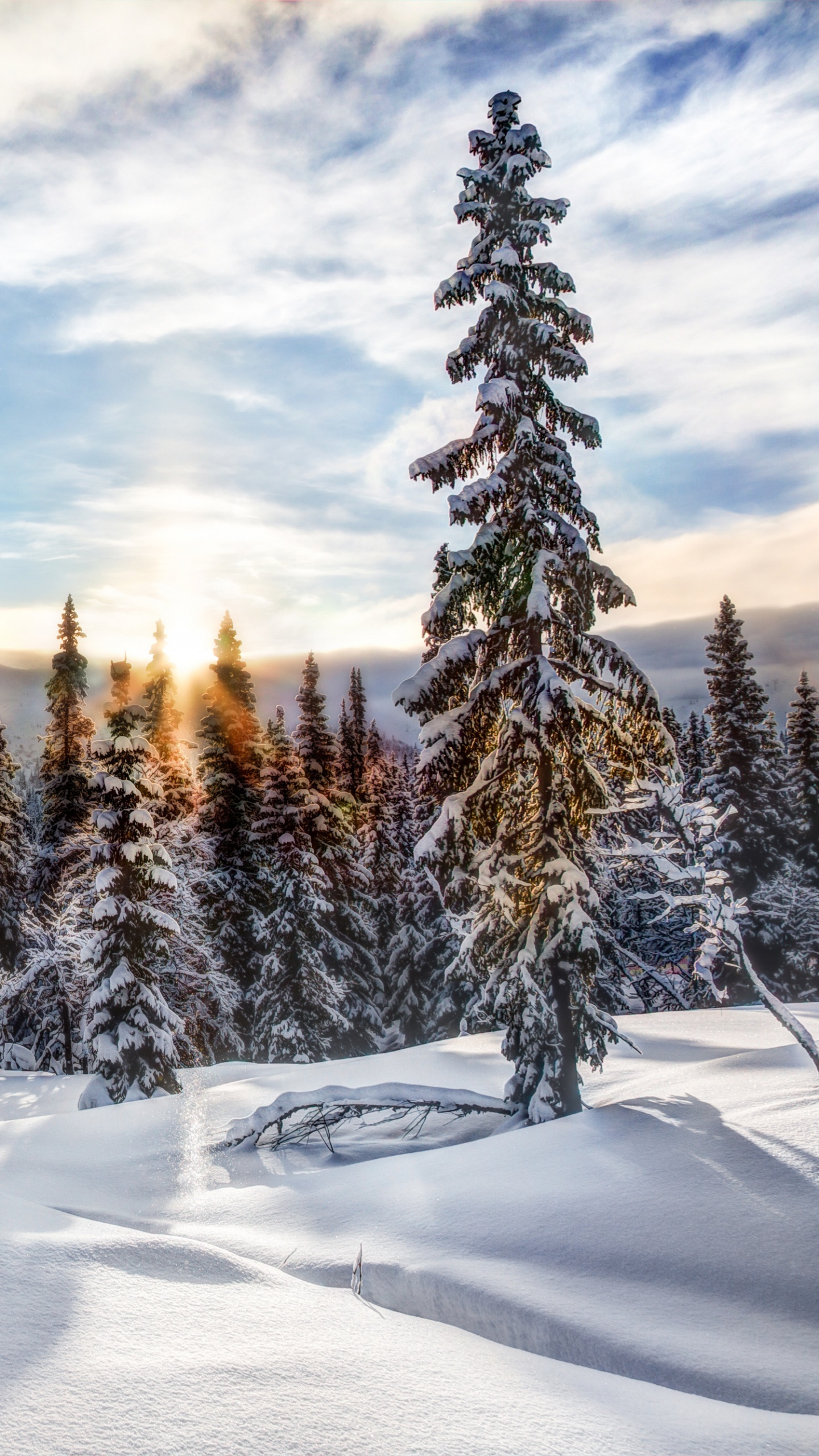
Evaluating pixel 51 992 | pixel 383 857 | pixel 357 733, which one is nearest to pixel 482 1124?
pixel 51 992

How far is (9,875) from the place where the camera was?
108ft

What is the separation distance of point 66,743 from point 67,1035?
11.8 m

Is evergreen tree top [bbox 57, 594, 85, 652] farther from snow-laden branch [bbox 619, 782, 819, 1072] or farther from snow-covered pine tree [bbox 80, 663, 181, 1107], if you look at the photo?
snow-laden branch [bbox 619, 782, 819, 1072]

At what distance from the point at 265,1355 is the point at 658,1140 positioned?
16.5 feet

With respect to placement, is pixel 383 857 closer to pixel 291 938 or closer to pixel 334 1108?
pixel 291 938

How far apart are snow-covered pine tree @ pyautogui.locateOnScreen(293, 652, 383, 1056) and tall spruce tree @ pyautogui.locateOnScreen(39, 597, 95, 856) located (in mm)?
9052

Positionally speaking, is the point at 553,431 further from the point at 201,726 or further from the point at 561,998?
the point at 201,726

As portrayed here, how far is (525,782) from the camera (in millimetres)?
12289

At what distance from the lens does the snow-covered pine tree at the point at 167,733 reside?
33031 mm

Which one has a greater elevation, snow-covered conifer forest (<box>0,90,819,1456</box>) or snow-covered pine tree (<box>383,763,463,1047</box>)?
snow-covered conifer forest (<box>0,90,819,1456</box>)

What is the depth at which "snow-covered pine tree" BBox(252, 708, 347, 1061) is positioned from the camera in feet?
96.7

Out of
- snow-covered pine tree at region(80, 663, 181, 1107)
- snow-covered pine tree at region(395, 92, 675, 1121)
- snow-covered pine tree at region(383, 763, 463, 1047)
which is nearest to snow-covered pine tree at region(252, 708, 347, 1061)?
snow-covered pine tree at region(383, 763, 463, 1047)

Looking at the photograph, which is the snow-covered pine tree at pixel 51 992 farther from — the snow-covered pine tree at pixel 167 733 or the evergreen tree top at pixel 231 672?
the evergreen tree top at pixel 231 672

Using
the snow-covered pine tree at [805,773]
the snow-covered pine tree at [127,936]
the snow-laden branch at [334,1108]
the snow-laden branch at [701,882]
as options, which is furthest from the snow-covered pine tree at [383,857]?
the snow-laden branch at [701,882]
